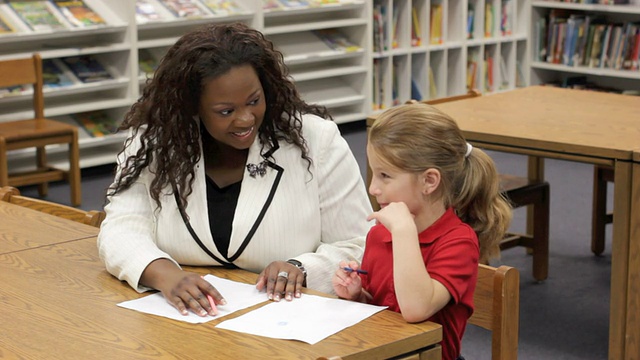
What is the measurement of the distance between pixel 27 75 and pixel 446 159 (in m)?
3.85

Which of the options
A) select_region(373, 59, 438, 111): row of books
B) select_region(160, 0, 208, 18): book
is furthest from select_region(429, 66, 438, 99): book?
select_region(160, 0, 208, 18): book

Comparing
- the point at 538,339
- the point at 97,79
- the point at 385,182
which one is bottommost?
the point at 538,339

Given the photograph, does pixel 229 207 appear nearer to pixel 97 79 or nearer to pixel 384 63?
pixel 97 79

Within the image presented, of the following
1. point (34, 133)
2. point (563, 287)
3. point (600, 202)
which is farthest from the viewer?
point (34, 133)

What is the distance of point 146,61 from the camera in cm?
616

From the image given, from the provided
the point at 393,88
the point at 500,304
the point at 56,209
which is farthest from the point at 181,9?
the point at 500,304

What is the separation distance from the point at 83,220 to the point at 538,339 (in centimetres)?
166

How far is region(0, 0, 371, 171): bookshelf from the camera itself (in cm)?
565

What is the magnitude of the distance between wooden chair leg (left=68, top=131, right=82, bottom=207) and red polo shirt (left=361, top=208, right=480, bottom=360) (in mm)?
3489

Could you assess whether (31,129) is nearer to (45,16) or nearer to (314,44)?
(45,16)

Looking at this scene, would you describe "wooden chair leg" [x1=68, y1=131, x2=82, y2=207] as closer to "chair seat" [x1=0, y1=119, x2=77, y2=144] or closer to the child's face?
"chair seat" [x1=0, y1=119, x2=77, y2=144]

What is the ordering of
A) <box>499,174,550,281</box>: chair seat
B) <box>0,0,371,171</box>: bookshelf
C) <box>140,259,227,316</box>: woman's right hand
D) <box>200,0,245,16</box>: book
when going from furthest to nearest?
<box>200,0,245,16</box>: book, <box>0,0,371,171</box>: bookshelf, <box>499,174,550,281</box>: chair seat, <box>140,259,227,316</box>: woman's right hand

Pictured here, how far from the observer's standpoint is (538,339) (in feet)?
11.5

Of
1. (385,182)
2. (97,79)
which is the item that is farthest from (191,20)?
(385,182)
